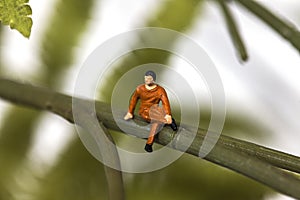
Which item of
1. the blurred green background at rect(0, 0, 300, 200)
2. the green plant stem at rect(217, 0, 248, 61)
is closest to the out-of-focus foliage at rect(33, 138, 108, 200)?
the blurred green background at rect(0, 0, 300, 200)

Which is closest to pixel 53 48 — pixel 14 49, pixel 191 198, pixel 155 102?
pixel 14 49

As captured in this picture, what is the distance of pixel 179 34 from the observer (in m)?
0.46

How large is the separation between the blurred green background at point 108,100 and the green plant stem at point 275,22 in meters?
0.10

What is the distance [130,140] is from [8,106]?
0.12 meters

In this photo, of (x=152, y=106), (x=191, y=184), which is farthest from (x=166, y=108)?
(x=191, y=184)

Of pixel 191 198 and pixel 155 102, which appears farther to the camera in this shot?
pixel 191 198

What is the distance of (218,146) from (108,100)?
0.80ft

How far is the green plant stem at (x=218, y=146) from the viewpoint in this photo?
171 millimetres

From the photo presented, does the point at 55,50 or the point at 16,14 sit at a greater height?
the point at 55,50

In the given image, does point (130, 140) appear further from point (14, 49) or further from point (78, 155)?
point (14, 49)

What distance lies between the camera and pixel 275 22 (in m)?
0.28

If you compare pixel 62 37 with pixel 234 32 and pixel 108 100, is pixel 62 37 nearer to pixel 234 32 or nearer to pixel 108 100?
pixel 108 100

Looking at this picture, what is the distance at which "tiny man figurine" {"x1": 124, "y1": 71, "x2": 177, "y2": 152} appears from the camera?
193mm

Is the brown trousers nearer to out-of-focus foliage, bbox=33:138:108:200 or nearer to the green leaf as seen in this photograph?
the green leaf
